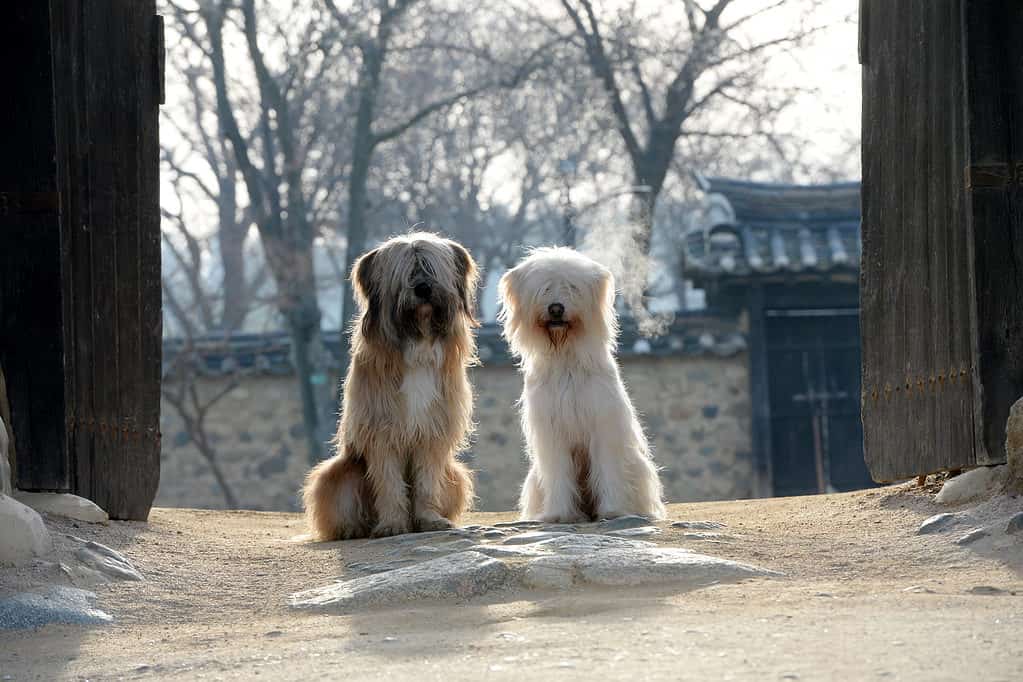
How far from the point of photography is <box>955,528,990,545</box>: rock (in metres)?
6.77

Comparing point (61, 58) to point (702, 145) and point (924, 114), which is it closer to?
point (924, 114)

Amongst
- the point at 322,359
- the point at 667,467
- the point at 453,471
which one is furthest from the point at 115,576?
the point at 322,359

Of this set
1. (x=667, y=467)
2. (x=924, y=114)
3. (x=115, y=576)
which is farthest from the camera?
(x=667, y=467)

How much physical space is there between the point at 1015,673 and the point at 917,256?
4221mm

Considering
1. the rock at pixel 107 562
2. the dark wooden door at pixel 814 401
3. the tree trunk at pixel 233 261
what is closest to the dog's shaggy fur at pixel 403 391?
the rock at pixel 107 562

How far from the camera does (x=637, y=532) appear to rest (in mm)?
7328

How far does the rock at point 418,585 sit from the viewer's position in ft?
20.7

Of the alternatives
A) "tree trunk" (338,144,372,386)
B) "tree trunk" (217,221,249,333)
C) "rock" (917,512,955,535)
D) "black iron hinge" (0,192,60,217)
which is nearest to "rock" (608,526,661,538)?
"rock" (917,512,955,535)

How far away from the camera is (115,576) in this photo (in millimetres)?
7027

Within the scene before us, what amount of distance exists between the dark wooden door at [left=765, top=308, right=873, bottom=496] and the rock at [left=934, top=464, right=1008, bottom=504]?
10.0 meters

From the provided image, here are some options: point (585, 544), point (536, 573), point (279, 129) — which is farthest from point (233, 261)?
point (536, 573)

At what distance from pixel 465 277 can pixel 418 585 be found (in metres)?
2.20

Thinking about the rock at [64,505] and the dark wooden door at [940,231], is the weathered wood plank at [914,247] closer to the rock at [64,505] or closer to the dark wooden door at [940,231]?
the dark wooden door at [940,231]

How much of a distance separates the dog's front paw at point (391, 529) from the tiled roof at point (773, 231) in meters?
10.1
